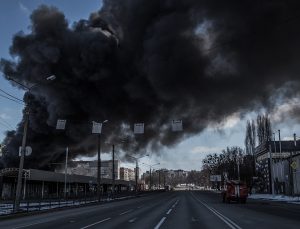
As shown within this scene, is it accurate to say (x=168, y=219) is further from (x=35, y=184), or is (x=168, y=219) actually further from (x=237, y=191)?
(x=35, y=184)

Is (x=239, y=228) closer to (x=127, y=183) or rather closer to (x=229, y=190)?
(x=229, y=190)

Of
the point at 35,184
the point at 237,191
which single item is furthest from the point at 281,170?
the point at 35,184

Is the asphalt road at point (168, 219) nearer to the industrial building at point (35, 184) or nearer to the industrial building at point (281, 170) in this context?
the industrial building at point (35, 184)

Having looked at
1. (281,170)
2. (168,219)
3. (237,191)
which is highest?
(281,170)

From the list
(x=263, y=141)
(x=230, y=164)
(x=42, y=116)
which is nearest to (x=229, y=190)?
(x=42, y=116)

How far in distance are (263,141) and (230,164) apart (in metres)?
16.2

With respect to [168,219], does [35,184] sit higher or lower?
higher

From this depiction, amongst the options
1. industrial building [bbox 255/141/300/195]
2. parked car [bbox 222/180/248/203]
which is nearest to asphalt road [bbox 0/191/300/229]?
parked car [bbox 222/180/248/203]

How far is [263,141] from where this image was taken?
9125cm

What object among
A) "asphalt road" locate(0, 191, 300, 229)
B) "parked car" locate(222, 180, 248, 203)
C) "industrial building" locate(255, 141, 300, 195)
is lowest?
"asphalt road" locate(0, 191, 300, 229)

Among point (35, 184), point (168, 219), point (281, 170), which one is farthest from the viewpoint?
point (281, 170)

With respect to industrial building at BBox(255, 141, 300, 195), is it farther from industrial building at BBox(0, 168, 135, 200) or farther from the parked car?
industrial building at BBox(0, 168, 135, 200)

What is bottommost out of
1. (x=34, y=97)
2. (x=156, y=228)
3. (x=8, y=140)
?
(x=156, y=228)

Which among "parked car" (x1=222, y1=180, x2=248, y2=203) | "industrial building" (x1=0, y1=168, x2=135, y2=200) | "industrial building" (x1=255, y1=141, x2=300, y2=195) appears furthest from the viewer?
"industrial building" (x1=255, y1=141, x2=300, y2=195)
